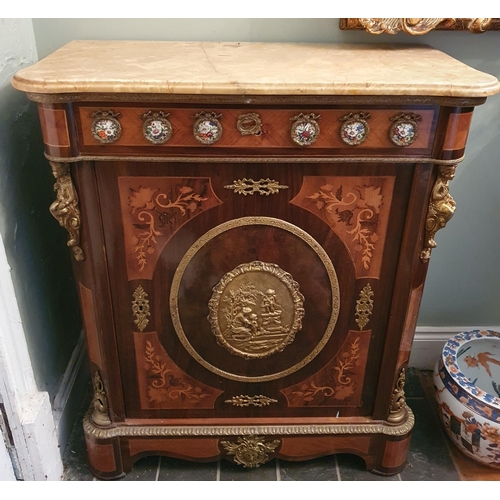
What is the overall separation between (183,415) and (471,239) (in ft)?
3.36

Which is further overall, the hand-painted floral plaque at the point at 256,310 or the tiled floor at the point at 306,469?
the tiled floor at the point at 306,469

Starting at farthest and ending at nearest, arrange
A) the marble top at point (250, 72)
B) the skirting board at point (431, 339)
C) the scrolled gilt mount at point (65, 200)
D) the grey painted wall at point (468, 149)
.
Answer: the skirting board at point (431, 339), the grey painted wall at point (468, 149), the scrolled gilt mount at point (65, 200), the marble top at point (250, 72)

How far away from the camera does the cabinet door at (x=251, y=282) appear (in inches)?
43.4

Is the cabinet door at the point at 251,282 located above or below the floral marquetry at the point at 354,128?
below

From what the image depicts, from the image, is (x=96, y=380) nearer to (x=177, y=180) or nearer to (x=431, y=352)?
(x=177, y=180)

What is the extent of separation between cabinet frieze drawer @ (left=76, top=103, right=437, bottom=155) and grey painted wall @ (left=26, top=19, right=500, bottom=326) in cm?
45

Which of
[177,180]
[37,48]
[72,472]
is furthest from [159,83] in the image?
[72,472]

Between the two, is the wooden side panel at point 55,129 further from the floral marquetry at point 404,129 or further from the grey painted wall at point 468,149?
the floral marquetry at point 404,129

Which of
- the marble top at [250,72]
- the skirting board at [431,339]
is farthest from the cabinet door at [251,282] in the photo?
the skirting board at [431,339]

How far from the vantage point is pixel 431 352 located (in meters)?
1.83

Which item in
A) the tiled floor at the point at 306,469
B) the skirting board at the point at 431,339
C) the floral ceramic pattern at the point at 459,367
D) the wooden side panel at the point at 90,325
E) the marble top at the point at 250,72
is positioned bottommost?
the tiled floor at the point at 306,469

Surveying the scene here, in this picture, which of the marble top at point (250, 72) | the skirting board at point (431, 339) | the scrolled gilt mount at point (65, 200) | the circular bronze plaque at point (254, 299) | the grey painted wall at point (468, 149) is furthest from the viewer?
the skirting board at point (431, 339)

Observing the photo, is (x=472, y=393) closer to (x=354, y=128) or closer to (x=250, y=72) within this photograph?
(x=354, y=128)

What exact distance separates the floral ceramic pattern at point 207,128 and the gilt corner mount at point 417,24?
530 millimetres
